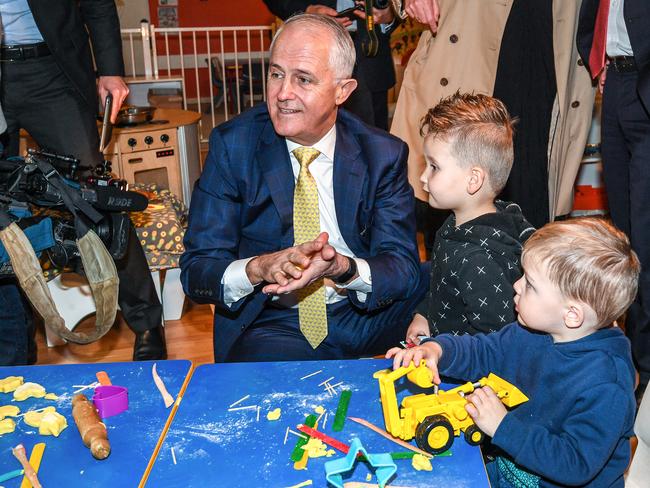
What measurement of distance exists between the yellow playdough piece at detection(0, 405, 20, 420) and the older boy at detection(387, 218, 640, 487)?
76 centimetres

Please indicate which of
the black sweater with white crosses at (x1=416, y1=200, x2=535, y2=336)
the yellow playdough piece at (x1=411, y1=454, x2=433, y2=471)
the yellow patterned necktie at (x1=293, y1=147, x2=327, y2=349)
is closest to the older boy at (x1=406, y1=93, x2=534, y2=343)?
the black sweater with white crosses at (x1=416, y1=200, x2=535, y2=336)

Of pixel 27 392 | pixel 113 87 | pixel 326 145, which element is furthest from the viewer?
pixel 113 87

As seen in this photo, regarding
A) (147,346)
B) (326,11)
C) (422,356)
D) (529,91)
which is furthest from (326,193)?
(529,91)

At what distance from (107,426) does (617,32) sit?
218cm

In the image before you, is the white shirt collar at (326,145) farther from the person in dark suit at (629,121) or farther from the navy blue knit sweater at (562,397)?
the person in dark suit at (629,121)

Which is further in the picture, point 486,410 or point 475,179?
point 475,179

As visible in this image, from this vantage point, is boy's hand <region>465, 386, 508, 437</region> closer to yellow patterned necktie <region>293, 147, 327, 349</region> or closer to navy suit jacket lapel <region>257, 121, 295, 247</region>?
yellow patterned necktie <region>293, 147, 327, 349</region>

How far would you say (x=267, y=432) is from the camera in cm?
138

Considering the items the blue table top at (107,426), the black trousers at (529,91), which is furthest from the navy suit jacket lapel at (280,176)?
the black trousers at (529,91)

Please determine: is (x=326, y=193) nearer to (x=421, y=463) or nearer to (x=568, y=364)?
(x=568, y=364)

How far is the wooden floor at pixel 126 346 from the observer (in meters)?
3.25

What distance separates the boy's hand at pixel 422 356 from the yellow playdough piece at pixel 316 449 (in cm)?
27

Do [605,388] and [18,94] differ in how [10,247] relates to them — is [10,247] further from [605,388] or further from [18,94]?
[605,388]

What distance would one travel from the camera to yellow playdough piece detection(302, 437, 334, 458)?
1.30 m
